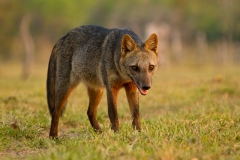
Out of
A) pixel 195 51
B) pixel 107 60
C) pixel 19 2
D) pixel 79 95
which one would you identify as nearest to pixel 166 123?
pixel 107 60

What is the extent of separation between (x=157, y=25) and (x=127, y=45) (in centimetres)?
3481

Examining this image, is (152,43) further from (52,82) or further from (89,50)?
(52,82)

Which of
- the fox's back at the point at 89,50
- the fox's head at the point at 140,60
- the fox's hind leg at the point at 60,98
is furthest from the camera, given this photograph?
the fox's hind leg at the point at 60,98

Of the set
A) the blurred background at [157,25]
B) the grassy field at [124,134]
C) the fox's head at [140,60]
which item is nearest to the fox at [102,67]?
the fox's head at [140,60]

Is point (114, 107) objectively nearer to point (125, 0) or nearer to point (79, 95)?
point (79, 95)

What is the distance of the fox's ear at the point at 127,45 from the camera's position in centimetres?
694

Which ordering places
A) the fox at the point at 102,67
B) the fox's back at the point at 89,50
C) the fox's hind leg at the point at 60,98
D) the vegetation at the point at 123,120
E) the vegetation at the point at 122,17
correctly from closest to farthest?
the vegetation at the point at 123,120
the fox at the point at 102,67
the fox's back at the point at 89,50
the fox's hind leg at the point at 60,98
the vegetation at the point at 122,17

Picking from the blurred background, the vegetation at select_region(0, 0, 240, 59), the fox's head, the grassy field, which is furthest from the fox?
the blurred background

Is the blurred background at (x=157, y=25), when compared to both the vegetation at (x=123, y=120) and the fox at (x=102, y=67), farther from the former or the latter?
the fox at (x=102, y=67)

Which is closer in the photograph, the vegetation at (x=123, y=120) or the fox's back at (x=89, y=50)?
the vegetation at (x=123, y=120)

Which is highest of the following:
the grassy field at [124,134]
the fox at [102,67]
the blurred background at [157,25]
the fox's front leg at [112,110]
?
the blurred background at [157,25]

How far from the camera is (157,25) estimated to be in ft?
136

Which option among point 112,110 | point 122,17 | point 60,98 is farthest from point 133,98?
point 122,17

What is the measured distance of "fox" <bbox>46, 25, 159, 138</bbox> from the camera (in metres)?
6.90
